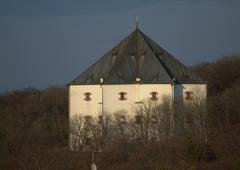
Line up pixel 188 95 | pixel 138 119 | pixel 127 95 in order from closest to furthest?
pixel 138 119 < pixel 127 95 < pixel 188 95

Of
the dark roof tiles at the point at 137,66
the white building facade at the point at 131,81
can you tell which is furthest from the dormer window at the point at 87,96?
the dark roof tiles at the point at 137,66

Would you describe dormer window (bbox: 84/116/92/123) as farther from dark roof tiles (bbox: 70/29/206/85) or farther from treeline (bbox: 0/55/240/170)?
dark roof tiles (bbox: 70/29/206/85)

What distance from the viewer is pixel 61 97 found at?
86.2 meters

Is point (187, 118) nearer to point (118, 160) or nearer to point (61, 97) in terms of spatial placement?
point (118, 160)

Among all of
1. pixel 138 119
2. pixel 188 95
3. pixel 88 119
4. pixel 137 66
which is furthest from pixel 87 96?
pixel 188 95

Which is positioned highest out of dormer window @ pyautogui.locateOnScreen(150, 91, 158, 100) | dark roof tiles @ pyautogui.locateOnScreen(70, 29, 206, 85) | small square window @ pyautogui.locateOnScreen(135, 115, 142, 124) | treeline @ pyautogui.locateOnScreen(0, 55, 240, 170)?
dark roof tiles @ pyautogui.locateOnScreen(70, 29, 206, 85)

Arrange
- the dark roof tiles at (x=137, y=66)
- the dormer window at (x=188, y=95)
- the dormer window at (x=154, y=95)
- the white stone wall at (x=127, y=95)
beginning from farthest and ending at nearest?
the dark roof tiles at (x=137, y=66) → the dormer window at (x=188, y=95) → the white stone wall at (x=127, y=95) → the dormer window at (x=154, y=95)

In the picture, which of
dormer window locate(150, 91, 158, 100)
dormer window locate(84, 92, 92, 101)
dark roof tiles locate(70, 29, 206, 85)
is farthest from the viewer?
dormer window locate(84, 92, 92, 101)

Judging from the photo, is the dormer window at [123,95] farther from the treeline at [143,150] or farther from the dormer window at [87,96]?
the dormer window at [87,96]

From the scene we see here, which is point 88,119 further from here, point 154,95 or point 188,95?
point 188,95

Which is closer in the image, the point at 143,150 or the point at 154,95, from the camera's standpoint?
the point at 143,150

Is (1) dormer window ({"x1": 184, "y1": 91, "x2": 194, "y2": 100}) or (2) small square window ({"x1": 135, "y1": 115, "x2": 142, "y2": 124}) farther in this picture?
(1) dormer window ({"x1": 184, "y1": 91, "x2": 194, "y2": 100})

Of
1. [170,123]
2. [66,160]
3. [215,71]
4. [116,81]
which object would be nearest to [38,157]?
[66,160]

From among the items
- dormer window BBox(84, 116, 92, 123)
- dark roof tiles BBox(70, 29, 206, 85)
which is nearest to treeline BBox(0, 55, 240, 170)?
dormer window BBox(84, 116, 92, 123)
